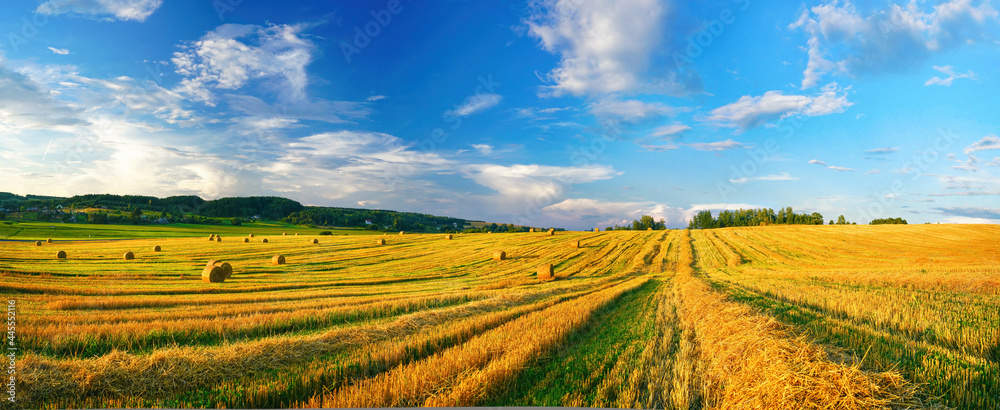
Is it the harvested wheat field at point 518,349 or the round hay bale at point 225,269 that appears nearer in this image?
the harvested wheat field at point 518,349

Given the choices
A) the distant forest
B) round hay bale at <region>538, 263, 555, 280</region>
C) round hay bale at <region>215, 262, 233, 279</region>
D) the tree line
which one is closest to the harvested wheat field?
Result: round hay bale at <region>215, 262, 233, 279</region>

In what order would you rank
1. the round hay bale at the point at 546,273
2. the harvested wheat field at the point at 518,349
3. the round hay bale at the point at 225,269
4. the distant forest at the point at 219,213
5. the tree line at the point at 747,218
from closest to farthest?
the harvested wheat field at the point at 518,349 < the round hay bale at the point at 225,269 < the round hay bale at the point at 546,273 < the distant forest at the point at 219,213 < the tree line at the point at 747,218

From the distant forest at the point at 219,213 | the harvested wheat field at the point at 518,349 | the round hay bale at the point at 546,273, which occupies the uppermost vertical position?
the distant forest at the point at 219,213

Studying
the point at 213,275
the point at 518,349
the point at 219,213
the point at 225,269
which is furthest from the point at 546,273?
the point at 219,213

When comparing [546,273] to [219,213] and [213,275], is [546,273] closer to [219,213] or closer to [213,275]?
[213,275]

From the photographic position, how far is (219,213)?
265 ft

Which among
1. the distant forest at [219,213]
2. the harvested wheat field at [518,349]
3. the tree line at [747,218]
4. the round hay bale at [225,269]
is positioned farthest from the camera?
the tree line at [747,218]

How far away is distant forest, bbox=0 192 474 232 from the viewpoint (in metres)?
53.0

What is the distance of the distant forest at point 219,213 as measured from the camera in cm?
5303

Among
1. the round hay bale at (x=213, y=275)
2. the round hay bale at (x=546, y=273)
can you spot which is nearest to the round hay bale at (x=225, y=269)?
the round hay bale at (x=213, y=275)

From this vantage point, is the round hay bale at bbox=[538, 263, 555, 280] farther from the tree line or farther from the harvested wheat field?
the tree line

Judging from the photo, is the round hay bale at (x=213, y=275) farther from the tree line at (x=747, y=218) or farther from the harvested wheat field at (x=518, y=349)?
the tree line at (x=747, y=218)

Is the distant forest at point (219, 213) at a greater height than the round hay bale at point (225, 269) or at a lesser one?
greater

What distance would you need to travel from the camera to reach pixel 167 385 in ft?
16.8
